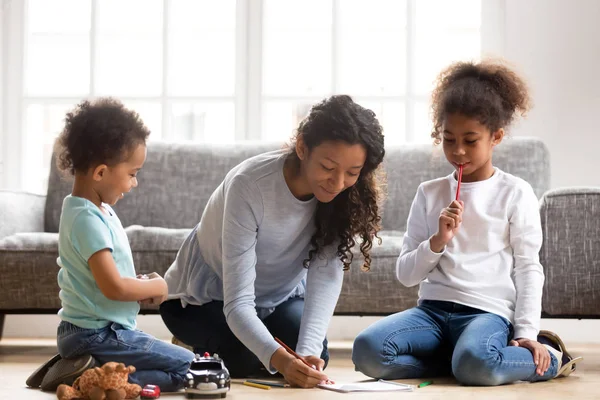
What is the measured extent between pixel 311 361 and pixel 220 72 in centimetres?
245

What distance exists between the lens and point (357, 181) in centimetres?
206

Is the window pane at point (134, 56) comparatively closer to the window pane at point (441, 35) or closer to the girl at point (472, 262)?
the window pane at point (441, 35)

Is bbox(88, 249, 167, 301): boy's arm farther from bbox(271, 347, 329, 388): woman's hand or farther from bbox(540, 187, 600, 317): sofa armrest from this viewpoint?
bbox(540, 187, 600, 317): sofa armrest

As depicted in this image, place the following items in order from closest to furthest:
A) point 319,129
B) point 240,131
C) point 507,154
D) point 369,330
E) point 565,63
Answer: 1. point 319,129
2. point 369,330
3. point 507,154
4. point 565,63
5. point 240,131

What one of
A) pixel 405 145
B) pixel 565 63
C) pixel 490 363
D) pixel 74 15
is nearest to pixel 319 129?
pixel 490 363

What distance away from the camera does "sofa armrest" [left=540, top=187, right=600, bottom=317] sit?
2.61 metres

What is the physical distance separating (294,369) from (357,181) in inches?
18.6

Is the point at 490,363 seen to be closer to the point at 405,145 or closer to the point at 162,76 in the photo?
the point at 405,145

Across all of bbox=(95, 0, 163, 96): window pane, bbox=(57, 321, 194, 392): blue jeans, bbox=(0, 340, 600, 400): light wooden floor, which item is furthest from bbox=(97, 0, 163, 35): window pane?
bbox=(57, 321, 194, 392): blue jeans

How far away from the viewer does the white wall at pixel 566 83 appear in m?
3.78

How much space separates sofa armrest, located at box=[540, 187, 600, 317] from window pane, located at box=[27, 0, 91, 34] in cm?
254

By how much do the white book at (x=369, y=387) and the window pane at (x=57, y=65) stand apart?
265 cm

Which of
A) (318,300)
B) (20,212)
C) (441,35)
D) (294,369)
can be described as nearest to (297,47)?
(441,35)

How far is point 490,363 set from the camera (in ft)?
6.62
